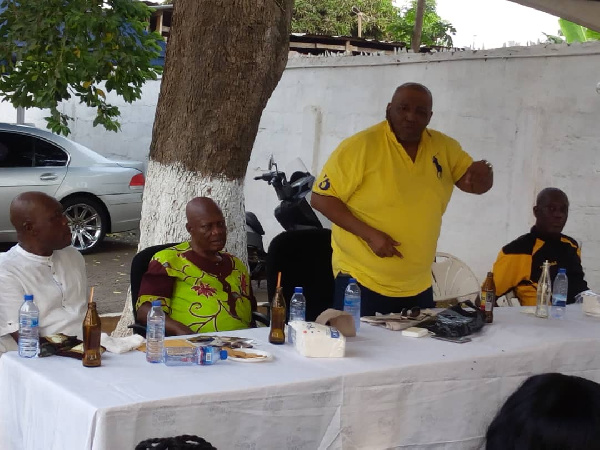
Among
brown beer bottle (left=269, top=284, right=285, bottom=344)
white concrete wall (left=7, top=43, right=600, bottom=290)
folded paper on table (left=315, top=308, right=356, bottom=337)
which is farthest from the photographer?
white concrete wall (left=7, top=43, right=600, bottom=290)

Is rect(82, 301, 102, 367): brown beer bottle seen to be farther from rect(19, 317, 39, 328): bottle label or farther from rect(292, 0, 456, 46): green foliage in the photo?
rect(292, 0, 456, 46): green foliage

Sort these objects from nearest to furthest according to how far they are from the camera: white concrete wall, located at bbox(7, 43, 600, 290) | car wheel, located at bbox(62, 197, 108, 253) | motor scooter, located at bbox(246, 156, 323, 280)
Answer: white concrete wall, located at bbox(7, 43, 600, 290) < motor scooter, located at bbox(246, 156, 323, 280) < car wheel, located at bbox(62, 197, 108, 253)

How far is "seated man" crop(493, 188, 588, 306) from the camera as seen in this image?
18.0 feet

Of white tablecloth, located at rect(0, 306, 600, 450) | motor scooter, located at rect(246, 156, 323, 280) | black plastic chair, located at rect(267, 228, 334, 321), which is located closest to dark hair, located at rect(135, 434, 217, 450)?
white tablecloth, located at rect(0, 306, 600, 450)

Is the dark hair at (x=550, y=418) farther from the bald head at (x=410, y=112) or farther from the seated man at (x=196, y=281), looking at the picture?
the bald head at (x=410, y=112)

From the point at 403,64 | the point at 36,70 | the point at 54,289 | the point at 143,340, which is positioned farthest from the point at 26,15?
the point at 403,64

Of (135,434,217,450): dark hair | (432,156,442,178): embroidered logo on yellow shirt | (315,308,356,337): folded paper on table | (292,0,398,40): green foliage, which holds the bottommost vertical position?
(135,434,217,450): dark hair

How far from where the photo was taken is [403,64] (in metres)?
9.30

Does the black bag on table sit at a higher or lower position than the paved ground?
higher

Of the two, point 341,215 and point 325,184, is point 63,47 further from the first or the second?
point 341,215

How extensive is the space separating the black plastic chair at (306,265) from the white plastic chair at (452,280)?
4.76 feet

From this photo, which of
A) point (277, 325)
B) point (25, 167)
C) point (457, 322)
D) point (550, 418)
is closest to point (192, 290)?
point (277, 325)

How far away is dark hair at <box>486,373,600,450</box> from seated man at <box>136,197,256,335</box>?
2849 millimetres

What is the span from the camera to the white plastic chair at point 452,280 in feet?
21.1
